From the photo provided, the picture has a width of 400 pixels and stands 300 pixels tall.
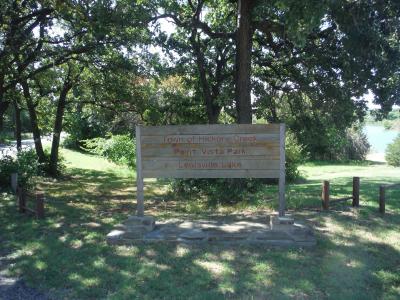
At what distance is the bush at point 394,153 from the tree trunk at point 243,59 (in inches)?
816

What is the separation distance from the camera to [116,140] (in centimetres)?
2586

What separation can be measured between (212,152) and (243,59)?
491 cm

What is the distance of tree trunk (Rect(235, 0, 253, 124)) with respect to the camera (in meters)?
11.3

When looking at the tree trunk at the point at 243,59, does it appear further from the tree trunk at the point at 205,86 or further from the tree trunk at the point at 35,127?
the tree trunk at the point at 35,127

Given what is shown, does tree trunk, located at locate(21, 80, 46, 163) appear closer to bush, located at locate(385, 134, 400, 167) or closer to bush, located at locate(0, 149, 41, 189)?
bush, located at locate(0, 149, 41, 189)

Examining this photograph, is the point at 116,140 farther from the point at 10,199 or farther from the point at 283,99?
the point at 10,199

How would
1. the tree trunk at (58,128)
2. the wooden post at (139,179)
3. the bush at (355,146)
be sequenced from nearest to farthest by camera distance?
the wooden post at (139,179) → the tree trunk at (58,128) → the bush at (355,146)

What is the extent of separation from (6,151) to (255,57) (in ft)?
29.7

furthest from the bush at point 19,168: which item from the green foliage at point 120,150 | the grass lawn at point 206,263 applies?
the green foliage at point 120,150

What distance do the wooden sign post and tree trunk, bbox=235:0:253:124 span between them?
4653mm

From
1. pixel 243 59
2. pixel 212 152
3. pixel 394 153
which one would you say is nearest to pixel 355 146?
pixel 394 153

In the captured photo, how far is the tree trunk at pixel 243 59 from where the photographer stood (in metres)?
Answer: 11.3

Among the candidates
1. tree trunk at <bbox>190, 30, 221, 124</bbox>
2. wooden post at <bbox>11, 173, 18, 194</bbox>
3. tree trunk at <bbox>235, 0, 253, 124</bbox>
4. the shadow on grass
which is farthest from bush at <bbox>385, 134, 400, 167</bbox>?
wooden post at <bbox>11, 173, 18, 194</bbox>

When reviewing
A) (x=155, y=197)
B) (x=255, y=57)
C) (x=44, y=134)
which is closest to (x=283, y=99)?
(x=255, y=57)
